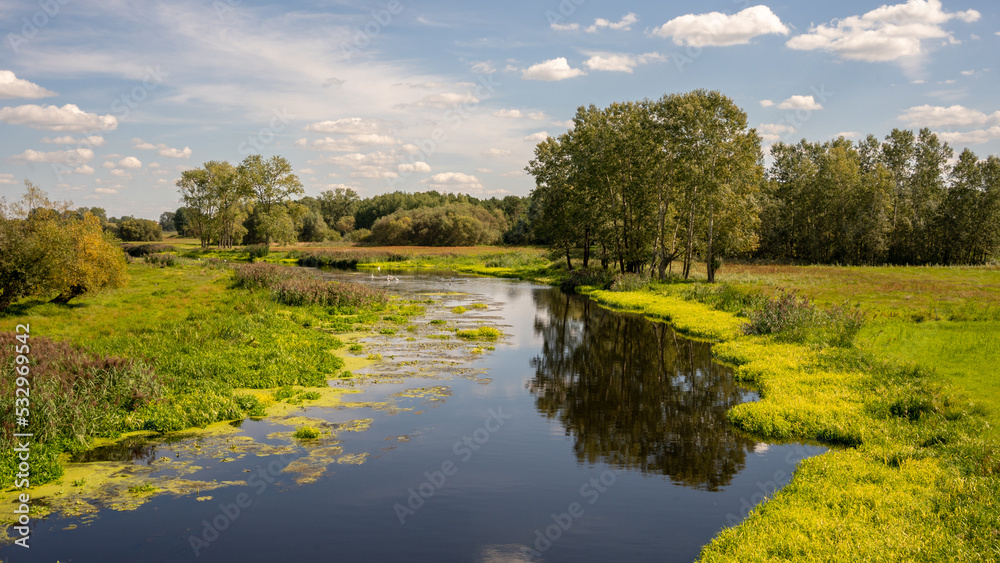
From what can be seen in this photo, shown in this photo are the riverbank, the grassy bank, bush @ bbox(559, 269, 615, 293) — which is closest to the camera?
the riverbank

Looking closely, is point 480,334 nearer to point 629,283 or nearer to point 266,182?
point 629,283

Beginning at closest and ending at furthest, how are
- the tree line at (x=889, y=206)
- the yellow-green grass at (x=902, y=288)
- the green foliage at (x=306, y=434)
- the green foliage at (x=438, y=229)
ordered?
the green foliage at (x=306, y=434) → the yellow-green grass at (x=902, y=288) → the tree line at (x=889, y=206) → the green foliage at (x=438, y=229)

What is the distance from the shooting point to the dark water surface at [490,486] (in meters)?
9.95

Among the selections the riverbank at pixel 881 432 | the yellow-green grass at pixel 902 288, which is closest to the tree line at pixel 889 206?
the yellow-green grass at pixel 902 288

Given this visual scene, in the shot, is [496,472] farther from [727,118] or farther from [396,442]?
[727,118]

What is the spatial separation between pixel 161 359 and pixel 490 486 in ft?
40.6

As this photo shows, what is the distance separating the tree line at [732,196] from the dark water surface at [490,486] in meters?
31.0

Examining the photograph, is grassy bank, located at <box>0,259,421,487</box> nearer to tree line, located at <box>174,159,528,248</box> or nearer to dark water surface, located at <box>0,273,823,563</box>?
dark water surface, located at <box>0,273,823,563</box>

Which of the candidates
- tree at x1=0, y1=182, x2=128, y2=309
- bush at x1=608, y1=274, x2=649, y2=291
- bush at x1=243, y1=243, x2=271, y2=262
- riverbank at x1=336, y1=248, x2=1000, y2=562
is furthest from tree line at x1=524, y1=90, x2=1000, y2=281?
bush at x1=243, y1=243, x2=271, y2=262

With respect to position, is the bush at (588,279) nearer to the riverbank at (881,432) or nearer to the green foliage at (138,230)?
the riverbank at (881,432)

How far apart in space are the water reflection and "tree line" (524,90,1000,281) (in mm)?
21639

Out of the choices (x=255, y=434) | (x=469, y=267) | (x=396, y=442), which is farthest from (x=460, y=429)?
(x=469, y=267)

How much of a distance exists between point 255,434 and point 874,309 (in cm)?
3035

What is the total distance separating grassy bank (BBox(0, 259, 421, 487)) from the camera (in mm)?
13992
